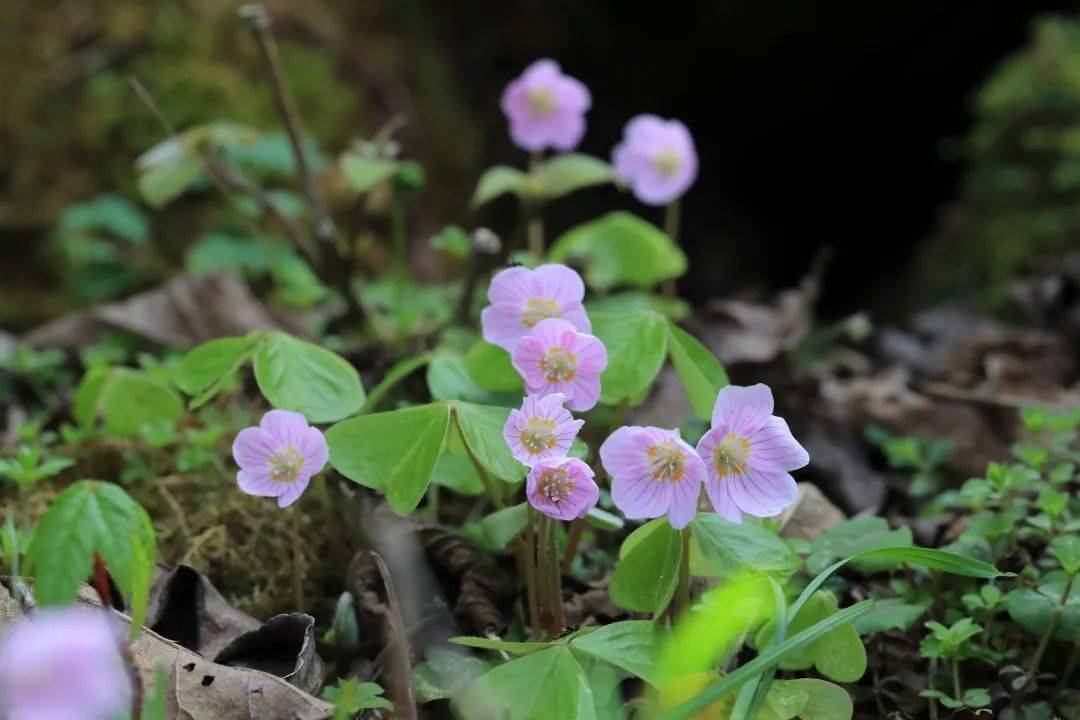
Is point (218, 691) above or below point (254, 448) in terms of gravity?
below

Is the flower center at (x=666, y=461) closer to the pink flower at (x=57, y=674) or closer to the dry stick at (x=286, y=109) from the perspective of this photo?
the pink flower at (x=57, y=674)

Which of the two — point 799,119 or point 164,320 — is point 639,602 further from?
point 799,119

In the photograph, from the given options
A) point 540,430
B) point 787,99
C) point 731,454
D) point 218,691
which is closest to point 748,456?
point 731,454

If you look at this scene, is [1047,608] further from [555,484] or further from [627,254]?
[627,254]

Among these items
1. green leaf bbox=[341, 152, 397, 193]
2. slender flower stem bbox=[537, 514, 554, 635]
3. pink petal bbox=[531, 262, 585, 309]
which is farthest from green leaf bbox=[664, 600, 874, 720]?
green leaf bbox=[341, 152, 397, 193]

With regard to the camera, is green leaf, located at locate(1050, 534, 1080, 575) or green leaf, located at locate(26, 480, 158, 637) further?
green leaf, located at locate(1050, 534, 1080, 575)

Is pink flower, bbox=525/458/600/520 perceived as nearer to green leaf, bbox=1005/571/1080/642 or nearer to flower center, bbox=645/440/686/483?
flower center, bbox=645/440/686/483
